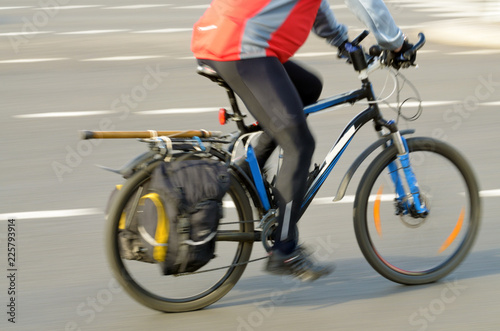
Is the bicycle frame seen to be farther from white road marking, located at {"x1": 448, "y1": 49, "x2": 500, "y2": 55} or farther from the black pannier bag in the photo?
white road marking, located at {"x1": 448, "y1": 49, "x2": 500, "y2": 55}

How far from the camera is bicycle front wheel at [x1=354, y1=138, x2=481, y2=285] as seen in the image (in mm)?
4332

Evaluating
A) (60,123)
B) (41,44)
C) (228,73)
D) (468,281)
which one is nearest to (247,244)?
(228,73)

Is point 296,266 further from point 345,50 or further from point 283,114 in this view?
point 345,50

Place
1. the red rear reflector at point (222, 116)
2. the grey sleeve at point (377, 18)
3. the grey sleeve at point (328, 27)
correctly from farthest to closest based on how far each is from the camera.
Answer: the grey sleeve at point (328, 27) < the red rear reflector at point (222, 116) < the grey sleeve at point (377, 18)

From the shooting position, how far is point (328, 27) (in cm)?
418

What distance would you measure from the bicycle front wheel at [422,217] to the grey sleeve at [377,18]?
68 cm

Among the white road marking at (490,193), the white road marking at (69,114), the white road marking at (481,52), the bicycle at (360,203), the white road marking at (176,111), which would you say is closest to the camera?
the bicycle at (360,203)

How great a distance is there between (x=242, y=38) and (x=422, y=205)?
1.41 metres

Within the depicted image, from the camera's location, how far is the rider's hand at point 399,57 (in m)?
3.98

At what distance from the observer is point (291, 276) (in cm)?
425

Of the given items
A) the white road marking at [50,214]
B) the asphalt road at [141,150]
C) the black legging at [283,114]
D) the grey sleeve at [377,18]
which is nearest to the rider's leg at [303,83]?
the black legging at [283,114]

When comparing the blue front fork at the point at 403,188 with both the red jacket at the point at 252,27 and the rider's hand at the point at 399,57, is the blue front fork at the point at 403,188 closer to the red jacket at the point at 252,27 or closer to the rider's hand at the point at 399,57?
the rider's hand at the point at 399,57

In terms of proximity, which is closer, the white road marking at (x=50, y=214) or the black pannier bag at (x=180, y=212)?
the black pannier bag at (x=180, y=212)

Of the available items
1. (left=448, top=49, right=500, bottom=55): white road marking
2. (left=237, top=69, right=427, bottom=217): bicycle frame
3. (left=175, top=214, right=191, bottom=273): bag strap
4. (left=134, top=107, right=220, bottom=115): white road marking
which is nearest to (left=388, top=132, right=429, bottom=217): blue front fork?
(left=237, top=69, right=427, bottom=217): bicycle frame
